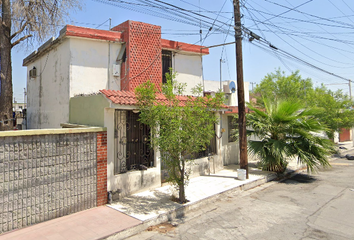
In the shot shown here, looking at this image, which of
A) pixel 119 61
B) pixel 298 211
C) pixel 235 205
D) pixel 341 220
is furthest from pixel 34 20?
pixel 341 220

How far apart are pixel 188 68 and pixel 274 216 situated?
26.6 ft

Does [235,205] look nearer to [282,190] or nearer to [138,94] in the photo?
[282,190]

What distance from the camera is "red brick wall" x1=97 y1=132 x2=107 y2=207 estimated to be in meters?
6.60

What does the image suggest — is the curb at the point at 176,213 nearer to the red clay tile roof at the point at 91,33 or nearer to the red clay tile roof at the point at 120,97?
the red clay tile roof at the point at 120,97

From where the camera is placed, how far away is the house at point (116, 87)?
7258 mm

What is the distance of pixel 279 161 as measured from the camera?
10211 mm

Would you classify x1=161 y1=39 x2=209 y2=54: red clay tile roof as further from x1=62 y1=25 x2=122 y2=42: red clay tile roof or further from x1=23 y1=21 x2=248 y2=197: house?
x1=62 y1=25 x2=122 y2=42: red clay tile roof

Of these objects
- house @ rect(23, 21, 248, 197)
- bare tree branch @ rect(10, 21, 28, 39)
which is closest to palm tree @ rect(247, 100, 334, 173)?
house @ rect(23, 21, 248, 197)

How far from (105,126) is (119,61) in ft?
13.2

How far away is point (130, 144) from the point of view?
766 centimetres

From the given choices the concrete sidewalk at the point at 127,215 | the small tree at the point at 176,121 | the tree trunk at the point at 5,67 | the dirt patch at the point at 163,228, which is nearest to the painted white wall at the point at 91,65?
the tree trunk at the point at 5,67

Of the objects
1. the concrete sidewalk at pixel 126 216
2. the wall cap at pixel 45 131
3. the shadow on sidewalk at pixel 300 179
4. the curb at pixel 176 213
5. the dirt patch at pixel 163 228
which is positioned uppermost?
the wall cap at pixel 45 131

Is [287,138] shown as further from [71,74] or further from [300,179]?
[71,74]

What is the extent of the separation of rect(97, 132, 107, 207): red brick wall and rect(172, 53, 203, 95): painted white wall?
6074 millimetres
